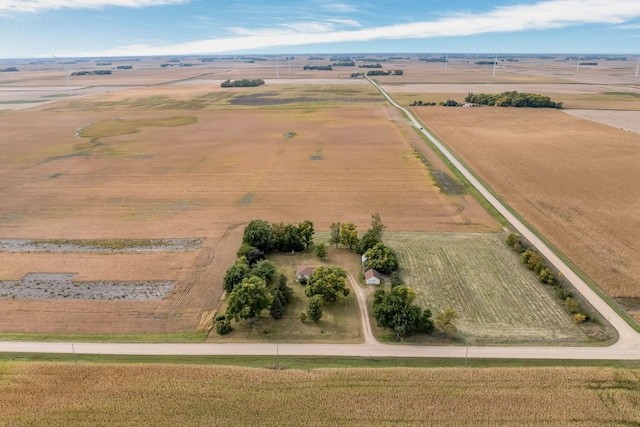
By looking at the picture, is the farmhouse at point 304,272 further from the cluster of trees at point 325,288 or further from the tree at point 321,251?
the tree at point 321,251

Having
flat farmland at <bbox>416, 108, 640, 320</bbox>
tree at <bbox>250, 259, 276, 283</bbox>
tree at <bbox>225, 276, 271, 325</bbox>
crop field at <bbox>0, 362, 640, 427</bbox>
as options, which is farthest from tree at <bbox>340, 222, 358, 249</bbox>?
flat farmland at <bbox>416, 108, 640, 320</bbox>

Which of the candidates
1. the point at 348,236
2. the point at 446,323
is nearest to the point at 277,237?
the point at 348,236

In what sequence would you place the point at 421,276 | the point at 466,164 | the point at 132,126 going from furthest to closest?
1. the point at 132,126
2. the point at 466,164
3. the point at 421,276

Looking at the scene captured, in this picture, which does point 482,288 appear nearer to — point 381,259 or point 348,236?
point 381,259

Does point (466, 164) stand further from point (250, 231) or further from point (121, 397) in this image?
point (121, 397)

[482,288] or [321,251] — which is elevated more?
[321,251]

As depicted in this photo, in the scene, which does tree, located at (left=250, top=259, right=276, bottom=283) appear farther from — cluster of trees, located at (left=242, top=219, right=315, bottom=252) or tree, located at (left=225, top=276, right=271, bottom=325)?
cluster of trees, located at (left=242, top=219, right=315, bottom=252)

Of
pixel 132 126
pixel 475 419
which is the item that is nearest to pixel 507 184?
pixel 475 419
